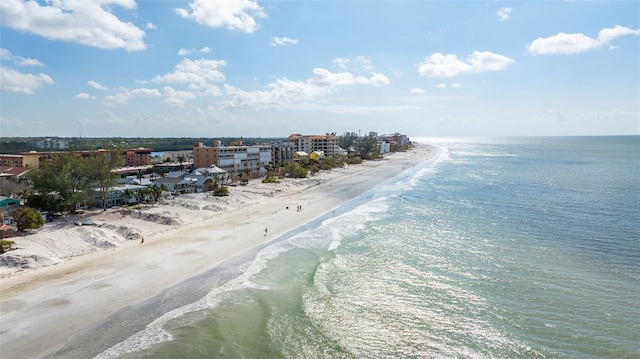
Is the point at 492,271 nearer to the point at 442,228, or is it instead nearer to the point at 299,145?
the point at 442,228

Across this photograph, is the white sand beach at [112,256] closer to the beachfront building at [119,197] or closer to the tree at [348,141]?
the beachfront building at [119,197]

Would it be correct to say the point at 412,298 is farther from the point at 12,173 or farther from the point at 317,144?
the point at 317,144

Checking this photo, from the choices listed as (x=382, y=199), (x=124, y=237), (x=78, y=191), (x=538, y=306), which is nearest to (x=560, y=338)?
(x=538, y=306)

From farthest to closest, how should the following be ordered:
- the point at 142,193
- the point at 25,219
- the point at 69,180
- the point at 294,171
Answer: the point at 294,171 < the point at 142,193 < the point at 69,180 < the point at 25,219

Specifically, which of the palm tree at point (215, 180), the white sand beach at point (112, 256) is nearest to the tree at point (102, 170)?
the white sand beach at point (112, 256)

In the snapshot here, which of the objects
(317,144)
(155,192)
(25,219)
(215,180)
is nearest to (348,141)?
(317,144)

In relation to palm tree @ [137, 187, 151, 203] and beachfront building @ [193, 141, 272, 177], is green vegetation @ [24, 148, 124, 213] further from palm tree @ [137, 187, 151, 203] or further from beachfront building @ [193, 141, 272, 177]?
beachfront building @ [193, 141, 272, 177]
